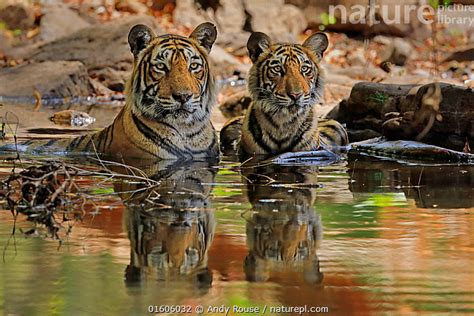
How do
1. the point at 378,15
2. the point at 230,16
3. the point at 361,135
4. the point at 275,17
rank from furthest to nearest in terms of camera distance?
the point at 275,17 < the point at 230,16 < the point at 378,15 < the point at 361,135

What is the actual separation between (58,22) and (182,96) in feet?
46.2

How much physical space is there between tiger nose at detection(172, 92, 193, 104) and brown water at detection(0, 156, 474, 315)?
50.2 inches

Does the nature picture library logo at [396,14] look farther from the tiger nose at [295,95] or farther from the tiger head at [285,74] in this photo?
the tiger nose at [295,95]

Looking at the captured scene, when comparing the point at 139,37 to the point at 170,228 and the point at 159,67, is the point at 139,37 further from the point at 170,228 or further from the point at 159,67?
the point at 170,228

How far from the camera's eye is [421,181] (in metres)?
7.03

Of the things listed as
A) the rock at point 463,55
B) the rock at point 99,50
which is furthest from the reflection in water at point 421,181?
the rock at point 463,55

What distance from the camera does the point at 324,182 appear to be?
23.2 ft

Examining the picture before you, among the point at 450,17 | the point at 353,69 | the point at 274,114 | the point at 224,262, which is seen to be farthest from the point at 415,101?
the point at 450,17

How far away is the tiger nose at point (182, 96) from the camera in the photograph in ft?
26.5

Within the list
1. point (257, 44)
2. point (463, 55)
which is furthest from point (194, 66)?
point (463, 55)

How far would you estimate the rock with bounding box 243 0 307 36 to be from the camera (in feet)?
74.7

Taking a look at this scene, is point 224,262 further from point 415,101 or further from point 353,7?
point 353,7

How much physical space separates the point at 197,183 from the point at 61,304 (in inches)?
131

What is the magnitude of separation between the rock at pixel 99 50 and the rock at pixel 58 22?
1800 mm
